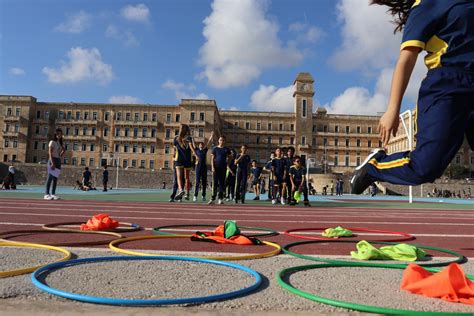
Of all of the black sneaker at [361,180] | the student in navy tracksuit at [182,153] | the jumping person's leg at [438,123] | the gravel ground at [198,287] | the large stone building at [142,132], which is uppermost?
the large stone building at [142,132]

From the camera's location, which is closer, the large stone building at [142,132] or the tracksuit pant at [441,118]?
the tracksuit pant at [441,118]

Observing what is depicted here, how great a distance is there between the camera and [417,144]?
9.24 feet

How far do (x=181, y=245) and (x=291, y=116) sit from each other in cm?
9563

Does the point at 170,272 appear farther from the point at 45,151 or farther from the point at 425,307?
the point at 45,151

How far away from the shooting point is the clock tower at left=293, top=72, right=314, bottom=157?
311ft

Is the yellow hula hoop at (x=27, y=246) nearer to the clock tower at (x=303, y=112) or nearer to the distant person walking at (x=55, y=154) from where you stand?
the distant person walking at (x=55, y=154)

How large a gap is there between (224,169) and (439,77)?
372 inches

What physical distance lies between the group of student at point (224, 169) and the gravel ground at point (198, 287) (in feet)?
27.1

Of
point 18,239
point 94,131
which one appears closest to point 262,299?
point 18,239

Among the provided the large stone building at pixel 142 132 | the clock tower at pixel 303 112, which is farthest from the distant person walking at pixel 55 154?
the clock tower at pixel 303 112

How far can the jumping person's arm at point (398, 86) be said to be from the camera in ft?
8.59

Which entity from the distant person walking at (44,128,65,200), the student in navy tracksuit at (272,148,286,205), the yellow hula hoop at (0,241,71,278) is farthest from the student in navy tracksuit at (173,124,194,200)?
the yellow hula hoop at (0,241,71,278)

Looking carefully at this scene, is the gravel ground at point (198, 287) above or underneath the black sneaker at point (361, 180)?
underneath

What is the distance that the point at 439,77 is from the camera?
2.62m
